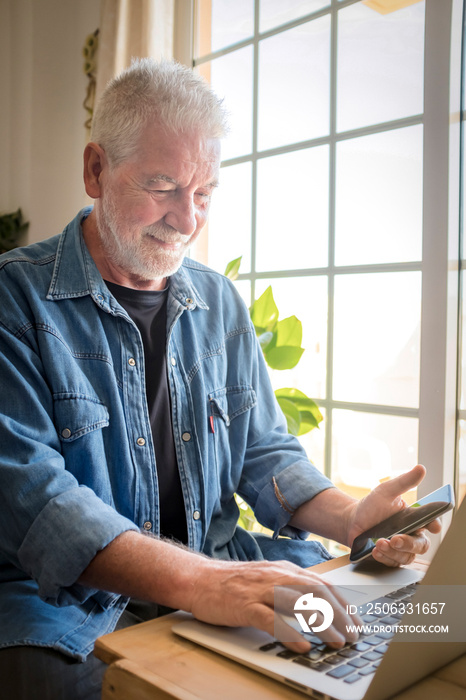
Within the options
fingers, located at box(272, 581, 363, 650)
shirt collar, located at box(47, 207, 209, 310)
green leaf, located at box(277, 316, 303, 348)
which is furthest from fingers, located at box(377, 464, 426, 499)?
green leaf, located at box(277, 316, 303, 348)

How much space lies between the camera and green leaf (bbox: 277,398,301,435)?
193 cm

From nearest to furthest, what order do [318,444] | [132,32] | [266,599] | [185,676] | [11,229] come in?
[185,676] → [266,599] → [318,444] → [132,32] → [11,229]

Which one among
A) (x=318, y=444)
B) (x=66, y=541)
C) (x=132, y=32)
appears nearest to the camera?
(x=66, y=541)

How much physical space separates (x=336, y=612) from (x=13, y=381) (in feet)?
2.10

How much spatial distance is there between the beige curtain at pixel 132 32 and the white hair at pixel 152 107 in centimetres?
125

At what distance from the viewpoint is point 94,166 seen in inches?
51.0

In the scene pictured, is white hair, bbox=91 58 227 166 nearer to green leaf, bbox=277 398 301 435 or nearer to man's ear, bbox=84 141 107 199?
man's ear, bbox=84 141 107 199

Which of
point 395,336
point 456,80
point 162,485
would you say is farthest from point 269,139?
point 162,485

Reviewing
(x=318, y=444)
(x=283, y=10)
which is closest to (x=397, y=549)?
(x=318, y=444)

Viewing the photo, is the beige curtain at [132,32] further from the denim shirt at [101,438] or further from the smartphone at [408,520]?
the smartphone at [408,520]

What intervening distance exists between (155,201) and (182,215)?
0.06 metres

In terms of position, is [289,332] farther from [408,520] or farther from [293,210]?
[408,520]

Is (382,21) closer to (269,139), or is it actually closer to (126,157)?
(269,139)

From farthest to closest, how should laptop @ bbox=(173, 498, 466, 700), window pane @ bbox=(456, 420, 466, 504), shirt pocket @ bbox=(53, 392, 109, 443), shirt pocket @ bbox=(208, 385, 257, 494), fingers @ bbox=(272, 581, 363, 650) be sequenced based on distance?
window pane @ bbox=(456, 420, 466, 504) < shirt pocket @ bbox=(208, 385, 257, 494) < shirt pocket @ bbox=(53, 392, 109, 443) < fingers @ bbox=(272, 581, 363, 650) < laptop @ bbox=(173, 498, 466, 700)
